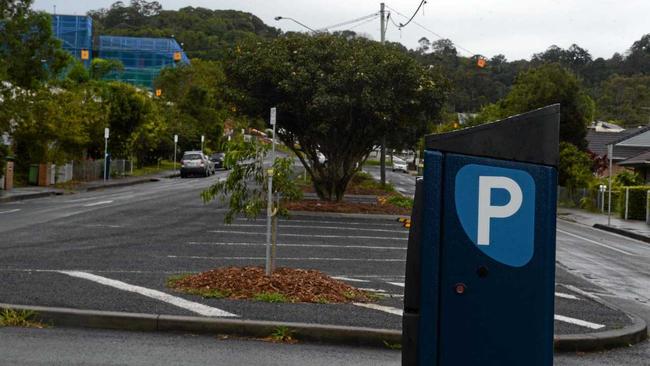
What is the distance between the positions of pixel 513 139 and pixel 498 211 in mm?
360

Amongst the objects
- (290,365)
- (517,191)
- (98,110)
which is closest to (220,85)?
(98,110)

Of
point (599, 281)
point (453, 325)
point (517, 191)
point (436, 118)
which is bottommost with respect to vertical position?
point (599, 281)

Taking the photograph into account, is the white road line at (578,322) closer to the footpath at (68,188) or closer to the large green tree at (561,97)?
the footpath at (68,188)

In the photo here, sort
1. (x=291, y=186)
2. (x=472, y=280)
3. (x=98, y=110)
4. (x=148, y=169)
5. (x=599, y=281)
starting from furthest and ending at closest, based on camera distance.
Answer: (x=148, y=169) → (x=98, y=110) → (x=599, y=281) → (x=291, y=186) → (x=472, y=280)

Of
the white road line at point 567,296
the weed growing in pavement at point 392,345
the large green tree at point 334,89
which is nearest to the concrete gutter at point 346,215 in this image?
the large green tree at point 334,89

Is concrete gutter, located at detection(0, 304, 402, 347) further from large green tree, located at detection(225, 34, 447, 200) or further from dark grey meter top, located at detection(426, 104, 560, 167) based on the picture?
large green tree, located at detection(225, 34, 447, 200)

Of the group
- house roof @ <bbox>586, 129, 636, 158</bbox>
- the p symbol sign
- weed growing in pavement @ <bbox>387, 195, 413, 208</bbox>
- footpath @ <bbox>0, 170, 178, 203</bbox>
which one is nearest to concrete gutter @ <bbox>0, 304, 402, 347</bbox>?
the p symbol sign

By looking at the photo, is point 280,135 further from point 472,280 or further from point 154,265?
point 472,280

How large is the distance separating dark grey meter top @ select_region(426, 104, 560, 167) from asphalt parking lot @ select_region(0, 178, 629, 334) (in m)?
4.91

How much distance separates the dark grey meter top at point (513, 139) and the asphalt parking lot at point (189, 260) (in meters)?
4.91

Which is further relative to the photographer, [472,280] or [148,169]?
[148,169]

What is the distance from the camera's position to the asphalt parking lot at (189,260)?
29.8ft

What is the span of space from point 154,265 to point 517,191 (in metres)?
9.92

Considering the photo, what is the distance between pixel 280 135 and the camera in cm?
2862
